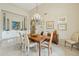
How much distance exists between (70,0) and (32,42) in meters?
1.08

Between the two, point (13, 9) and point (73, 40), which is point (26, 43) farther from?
point (73, 40)

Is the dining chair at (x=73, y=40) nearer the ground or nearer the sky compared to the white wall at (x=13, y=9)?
nearer the ground

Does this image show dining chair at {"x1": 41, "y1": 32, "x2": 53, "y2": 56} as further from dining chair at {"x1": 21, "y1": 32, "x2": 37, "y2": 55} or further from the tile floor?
A: dining chair at {"x1": 21, "y1": 32, "x2": 37, "y2": 55}

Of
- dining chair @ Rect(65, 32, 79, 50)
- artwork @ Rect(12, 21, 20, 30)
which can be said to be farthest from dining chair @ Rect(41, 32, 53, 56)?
artwork @ Rect(12, 21, 20, 30)

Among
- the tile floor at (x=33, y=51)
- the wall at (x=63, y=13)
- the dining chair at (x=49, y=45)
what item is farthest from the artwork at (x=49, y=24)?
the tile floor at (x=33, y=51)

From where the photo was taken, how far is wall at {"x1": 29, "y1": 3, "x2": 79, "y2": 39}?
7.36 feet

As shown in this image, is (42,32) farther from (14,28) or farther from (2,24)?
(2,24)

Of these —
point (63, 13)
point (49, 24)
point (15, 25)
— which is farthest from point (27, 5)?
point (63, 13)

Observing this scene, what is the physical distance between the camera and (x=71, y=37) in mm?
2277

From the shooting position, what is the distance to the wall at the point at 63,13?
2.24 m

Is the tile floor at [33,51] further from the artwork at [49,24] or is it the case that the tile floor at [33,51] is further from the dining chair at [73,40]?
the artwork at [49,24]

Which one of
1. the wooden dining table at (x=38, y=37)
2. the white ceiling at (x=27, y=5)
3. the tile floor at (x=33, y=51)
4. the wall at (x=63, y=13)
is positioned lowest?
the tile floor at (x=33, y=51)

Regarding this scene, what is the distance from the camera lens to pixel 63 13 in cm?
226

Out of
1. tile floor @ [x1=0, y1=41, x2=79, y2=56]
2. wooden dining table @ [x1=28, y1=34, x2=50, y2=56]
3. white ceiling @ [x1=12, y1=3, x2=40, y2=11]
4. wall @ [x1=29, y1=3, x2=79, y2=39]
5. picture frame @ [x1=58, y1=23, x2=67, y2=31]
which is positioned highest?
white ceiling @ [x1=12, y1=3, x2=40, y2=11]
